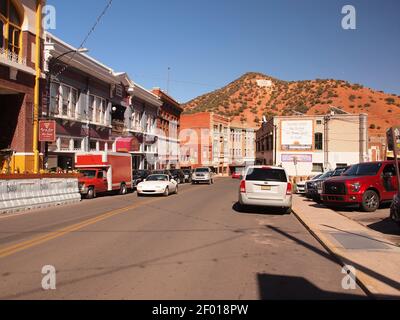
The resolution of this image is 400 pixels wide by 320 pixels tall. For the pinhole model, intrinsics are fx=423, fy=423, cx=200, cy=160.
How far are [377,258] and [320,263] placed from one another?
106cm

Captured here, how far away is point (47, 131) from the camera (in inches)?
1011

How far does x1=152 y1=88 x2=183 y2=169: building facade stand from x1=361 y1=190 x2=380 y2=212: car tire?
140 feet

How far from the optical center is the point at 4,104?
26125 millimetres

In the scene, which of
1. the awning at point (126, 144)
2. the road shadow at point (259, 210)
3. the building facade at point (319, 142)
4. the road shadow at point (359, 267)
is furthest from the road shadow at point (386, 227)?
the building facade at point (319, 142)

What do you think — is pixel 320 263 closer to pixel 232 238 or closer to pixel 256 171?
pixel 232 238

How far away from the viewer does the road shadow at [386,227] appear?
11047 mm

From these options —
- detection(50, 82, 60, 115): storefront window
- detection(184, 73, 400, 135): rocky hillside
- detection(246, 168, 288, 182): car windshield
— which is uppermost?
detection(184, 73, 400, 135): rocky hillside

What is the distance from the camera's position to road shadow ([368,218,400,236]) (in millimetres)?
11047

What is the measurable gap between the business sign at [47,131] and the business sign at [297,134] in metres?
35.3

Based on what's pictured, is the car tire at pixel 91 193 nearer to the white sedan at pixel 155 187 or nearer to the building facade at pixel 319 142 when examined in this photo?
the white sedan at pixel 155 187

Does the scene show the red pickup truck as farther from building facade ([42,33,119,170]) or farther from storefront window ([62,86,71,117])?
storefront window ([62,86,71,117])

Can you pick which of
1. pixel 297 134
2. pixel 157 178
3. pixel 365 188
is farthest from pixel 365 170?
pixel 297 134

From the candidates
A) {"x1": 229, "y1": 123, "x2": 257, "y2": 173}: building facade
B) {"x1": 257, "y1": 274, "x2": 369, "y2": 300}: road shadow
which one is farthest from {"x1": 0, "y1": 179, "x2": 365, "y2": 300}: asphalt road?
{"x1": 229, "y1": 123, "x2": 257, "y2": 173}: building facade

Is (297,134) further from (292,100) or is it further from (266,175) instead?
(292,100)
